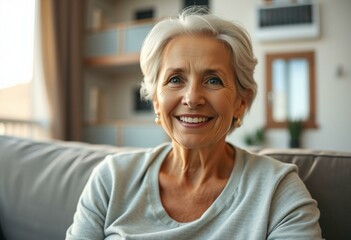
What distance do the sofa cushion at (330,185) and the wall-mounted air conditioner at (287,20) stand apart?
16.5 feet

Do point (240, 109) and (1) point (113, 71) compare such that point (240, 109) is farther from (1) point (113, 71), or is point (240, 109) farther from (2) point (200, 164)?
(1) point (113, 71)

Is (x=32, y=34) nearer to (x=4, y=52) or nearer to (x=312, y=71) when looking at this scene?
(x=4, y=52)

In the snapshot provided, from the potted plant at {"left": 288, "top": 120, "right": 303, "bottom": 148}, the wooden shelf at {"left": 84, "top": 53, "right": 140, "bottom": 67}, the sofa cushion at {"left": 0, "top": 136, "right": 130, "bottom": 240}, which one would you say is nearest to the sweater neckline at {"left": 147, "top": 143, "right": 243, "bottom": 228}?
the sofa cushion at {"left": 0, "top": 136, "right": 130, "bottom": 240}

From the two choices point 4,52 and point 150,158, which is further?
point 4,52

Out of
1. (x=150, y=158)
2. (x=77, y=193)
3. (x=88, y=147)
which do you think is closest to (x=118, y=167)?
(x=150, y=158)

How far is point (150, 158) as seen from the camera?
41.7 inches

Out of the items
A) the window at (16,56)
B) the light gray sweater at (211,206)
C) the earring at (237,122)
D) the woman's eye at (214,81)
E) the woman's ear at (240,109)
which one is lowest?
the light gray sweater at (211,206)

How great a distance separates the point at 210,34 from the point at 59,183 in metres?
0.77

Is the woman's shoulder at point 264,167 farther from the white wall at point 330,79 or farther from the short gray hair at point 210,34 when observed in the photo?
the white wall at point 330,79

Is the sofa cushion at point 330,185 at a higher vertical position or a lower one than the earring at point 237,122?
lower

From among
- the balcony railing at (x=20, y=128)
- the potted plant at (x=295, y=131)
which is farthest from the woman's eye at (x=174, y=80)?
the potted plant at (x=295, y=131)

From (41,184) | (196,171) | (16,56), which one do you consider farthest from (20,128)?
(196,171)

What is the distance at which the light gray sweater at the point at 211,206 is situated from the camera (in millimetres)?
821

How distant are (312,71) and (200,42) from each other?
5.26m
